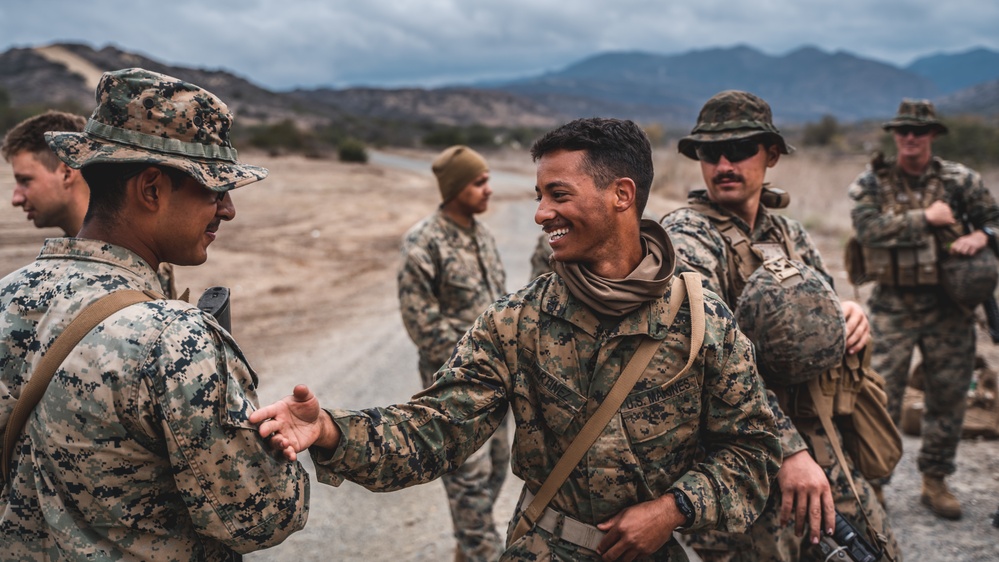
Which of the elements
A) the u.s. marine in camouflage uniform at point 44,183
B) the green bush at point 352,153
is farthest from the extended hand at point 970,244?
the green bush at point 352,153

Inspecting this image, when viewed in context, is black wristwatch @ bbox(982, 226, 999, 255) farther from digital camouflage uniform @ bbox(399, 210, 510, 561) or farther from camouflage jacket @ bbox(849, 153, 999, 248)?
digital camouflage uniform @ bbox(399, 210, 510, 561)

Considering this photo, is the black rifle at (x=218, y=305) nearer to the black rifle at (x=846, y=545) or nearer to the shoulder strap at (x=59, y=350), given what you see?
the shoulder strap at (x=59, y=350)

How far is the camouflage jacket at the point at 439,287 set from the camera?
414 centimetres

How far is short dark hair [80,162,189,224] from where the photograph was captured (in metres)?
1.77

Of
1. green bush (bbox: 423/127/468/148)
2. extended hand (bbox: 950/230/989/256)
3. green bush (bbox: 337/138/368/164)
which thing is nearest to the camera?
extended hand (bbox: 950/230/989/256)

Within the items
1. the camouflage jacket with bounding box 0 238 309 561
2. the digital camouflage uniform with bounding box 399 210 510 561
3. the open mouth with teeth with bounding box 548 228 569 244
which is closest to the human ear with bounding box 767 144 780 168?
the open mouth with teeth with bounding box 548 228 569 244

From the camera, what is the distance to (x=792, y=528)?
8.84ft

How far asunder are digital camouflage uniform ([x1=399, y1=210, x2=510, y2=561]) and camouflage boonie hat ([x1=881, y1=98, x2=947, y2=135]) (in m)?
2.83

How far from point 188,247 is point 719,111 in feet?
7.29

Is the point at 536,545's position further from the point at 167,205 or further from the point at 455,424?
the point at 167,205

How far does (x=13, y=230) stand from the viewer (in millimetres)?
14461

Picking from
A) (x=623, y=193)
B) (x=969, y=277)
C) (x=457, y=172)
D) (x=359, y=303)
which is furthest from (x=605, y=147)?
(x=359, y=303)

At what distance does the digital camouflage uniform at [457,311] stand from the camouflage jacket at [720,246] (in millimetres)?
1491

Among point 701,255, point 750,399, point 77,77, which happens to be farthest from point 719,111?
point 77,77
